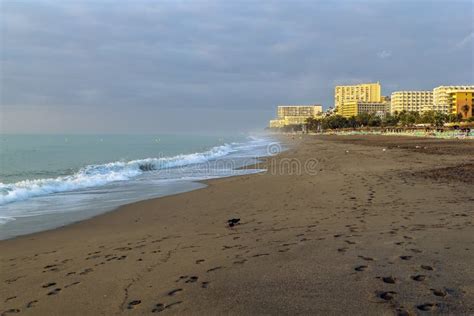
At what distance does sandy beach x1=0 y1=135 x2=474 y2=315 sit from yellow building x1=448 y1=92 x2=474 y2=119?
11982cm

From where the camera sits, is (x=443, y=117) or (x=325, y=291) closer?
(x=325, y=291)

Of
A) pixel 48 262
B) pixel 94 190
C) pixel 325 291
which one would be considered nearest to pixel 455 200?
pixel 325 291

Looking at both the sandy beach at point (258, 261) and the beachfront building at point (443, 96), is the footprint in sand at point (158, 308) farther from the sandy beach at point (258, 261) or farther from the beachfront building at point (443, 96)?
the beachfront building at point (443, 96)

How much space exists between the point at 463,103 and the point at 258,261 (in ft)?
431

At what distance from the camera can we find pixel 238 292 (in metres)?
3.42

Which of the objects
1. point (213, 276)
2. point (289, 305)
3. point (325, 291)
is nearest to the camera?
point (289, 305)

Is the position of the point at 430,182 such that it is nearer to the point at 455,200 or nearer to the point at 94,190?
the point at 455,200

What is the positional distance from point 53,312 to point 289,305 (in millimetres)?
2029

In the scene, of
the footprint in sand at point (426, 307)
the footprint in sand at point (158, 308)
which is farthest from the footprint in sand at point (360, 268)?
the footprint in sand at point (158, 308)

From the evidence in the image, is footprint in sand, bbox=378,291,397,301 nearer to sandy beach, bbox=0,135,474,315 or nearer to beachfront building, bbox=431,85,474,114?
sandy beach, bbox=0,135,474,315

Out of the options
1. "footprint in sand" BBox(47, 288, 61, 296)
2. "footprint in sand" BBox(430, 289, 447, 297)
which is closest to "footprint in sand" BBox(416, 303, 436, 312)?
"footprint in sand" BBox(430, 289, 447, 297)

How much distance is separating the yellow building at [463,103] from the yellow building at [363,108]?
184ft

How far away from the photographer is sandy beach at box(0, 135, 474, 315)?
3.20 meters

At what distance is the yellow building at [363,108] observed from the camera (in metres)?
179
